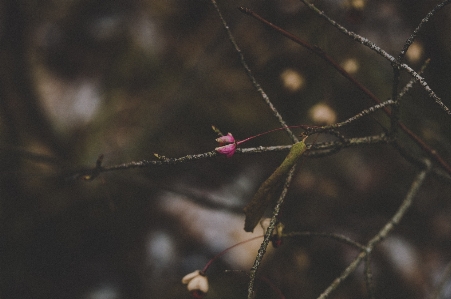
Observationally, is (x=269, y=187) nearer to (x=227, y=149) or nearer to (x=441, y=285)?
(x=227, y=149)

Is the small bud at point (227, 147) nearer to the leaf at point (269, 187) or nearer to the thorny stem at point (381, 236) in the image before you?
the leaf at point (269, 187)

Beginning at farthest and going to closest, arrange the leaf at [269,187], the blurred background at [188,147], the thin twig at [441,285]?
the blurred background at [188,147] < the thin twig at [441,285] < the leaf at [269,187]

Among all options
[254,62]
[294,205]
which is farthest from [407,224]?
[254,62]

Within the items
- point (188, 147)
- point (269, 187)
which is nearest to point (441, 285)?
point (269, 187)

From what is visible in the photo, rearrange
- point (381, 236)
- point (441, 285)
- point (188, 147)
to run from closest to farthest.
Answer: point (381, 236)
point (441, 285)
point (188, 147)

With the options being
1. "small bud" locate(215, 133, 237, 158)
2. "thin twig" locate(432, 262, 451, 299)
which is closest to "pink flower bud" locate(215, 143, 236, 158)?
"small bud" locate(215, 133, 237, 158)

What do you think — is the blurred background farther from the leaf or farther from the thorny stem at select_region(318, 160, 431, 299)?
the leaf

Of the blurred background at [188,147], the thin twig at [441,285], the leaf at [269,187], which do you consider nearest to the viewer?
the leaf at [269,187]

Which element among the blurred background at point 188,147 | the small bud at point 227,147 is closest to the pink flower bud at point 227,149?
the small bud at point 227,147

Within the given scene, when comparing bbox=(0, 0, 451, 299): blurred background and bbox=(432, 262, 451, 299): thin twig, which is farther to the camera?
bbox=(0, 0, 451, 299): blurred background
